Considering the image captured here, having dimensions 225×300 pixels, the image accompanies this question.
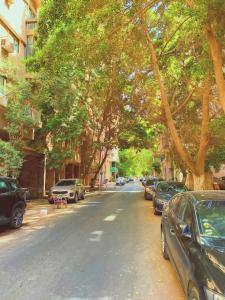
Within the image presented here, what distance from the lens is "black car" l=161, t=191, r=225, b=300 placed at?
13.2ft

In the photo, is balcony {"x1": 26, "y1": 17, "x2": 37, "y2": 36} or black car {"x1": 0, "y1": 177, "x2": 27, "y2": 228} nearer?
black car {"x1": 0, "y1": 177, "x2": 27, "y2": 228}

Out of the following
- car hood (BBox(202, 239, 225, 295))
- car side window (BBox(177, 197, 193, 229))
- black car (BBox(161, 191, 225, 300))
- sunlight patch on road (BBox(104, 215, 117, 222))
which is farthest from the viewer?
sunlight patch on road (BBox(104, 215, 117, 222))

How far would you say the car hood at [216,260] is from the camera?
3.82 meters

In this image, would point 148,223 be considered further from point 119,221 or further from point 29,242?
point 29,242

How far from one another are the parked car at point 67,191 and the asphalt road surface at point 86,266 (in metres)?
→ 12.3

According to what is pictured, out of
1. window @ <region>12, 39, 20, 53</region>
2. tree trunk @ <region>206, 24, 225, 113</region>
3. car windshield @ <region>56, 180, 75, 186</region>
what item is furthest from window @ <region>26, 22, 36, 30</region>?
tree trunk @ <region>206, 24, 225, 113</region>

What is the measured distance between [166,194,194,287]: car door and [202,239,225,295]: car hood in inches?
11.5

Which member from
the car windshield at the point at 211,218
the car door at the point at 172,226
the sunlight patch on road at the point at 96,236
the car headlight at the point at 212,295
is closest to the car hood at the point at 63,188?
the sunlight patch on road at the point at 96,236

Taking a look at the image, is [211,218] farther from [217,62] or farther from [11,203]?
[11,203]

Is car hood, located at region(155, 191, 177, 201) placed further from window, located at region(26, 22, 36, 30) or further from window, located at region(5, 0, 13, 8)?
window, located at region(26, 22, 36, 30)

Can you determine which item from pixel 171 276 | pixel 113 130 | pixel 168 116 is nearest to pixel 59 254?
pixel 171 276

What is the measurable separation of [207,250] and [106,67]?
55.2 feet

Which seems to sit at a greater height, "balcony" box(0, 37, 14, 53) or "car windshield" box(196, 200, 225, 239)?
"balcony" box(0, 37, 14, 53)

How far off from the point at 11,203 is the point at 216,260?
900 centimetres
